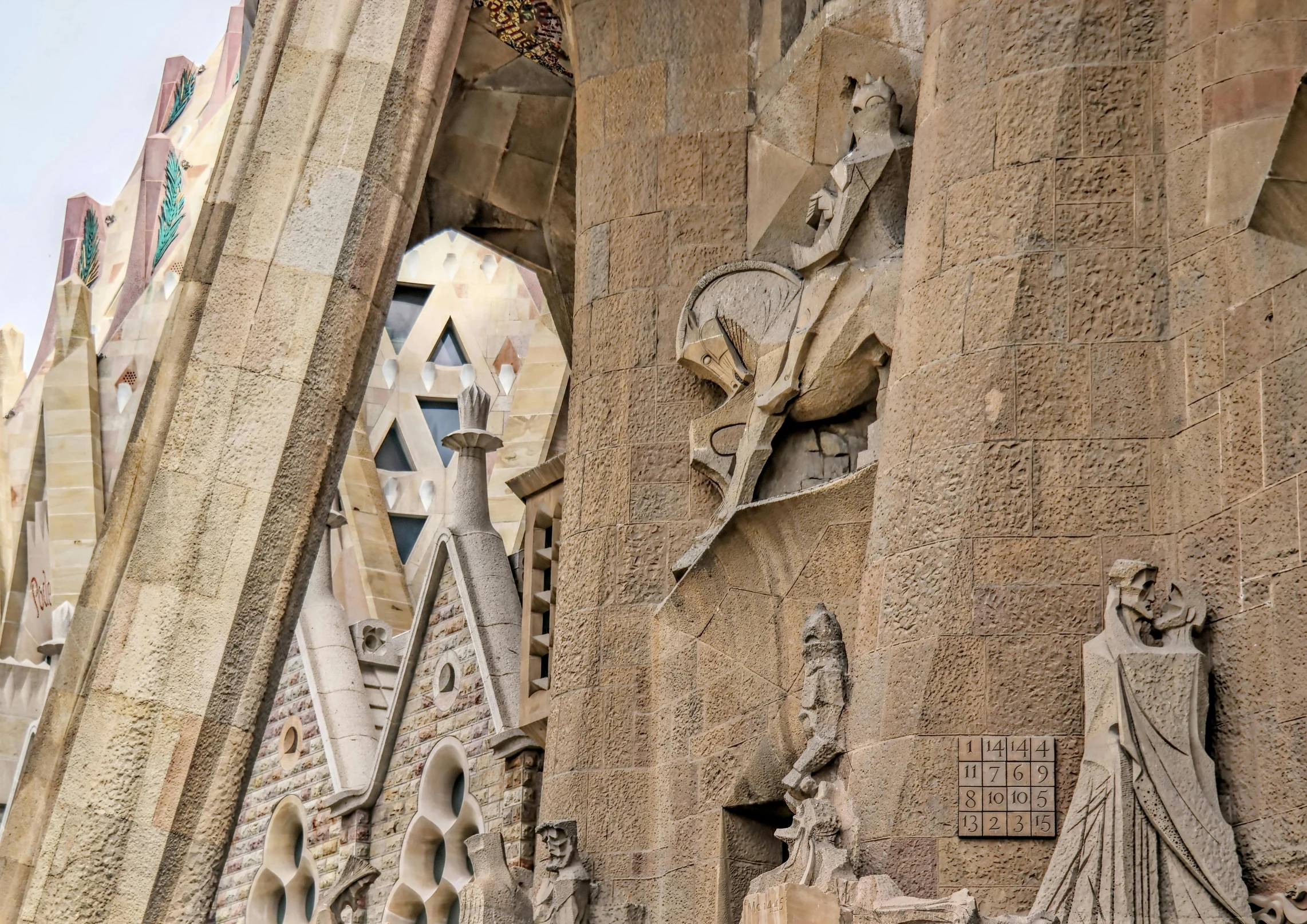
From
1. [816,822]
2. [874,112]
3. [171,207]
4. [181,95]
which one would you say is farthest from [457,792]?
[181,95]

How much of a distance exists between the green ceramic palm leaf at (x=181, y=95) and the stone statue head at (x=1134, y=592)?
21.6 metres

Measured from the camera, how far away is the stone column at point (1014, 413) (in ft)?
24.5

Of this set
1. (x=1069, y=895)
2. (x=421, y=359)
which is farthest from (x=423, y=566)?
(x=1069, y=895)

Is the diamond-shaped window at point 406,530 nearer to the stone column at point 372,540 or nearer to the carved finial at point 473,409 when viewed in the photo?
the stone column at point 372,540

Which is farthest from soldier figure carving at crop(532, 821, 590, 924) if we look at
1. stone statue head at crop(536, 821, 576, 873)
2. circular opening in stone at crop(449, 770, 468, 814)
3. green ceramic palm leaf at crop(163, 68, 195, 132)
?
green ceramic palm leaf at crop(163, 68, 195, 132)

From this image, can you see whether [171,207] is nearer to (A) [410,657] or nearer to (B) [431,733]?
(A) [410,657]

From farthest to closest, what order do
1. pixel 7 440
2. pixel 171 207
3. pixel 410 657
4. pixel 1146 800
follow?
pixel 171 207 < pixel 7 440 < pixel 410 657 < pixel 1146 800

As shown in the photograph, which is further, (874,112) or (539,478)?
(539,478)

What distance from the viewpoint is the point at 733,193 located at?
416 inches

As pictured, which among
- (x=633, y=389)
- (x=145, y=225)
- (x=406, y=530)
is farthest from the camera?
(x=145, y=225)

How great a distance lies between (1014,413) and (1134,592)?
2.42 feet

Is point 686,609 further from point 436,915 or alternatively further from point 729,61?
point 436,915

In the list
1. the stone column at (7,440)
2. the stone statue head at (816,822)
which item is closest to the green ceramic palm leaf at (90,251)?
the stone column at (7,440)

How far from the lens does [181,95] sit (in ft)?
90.9
